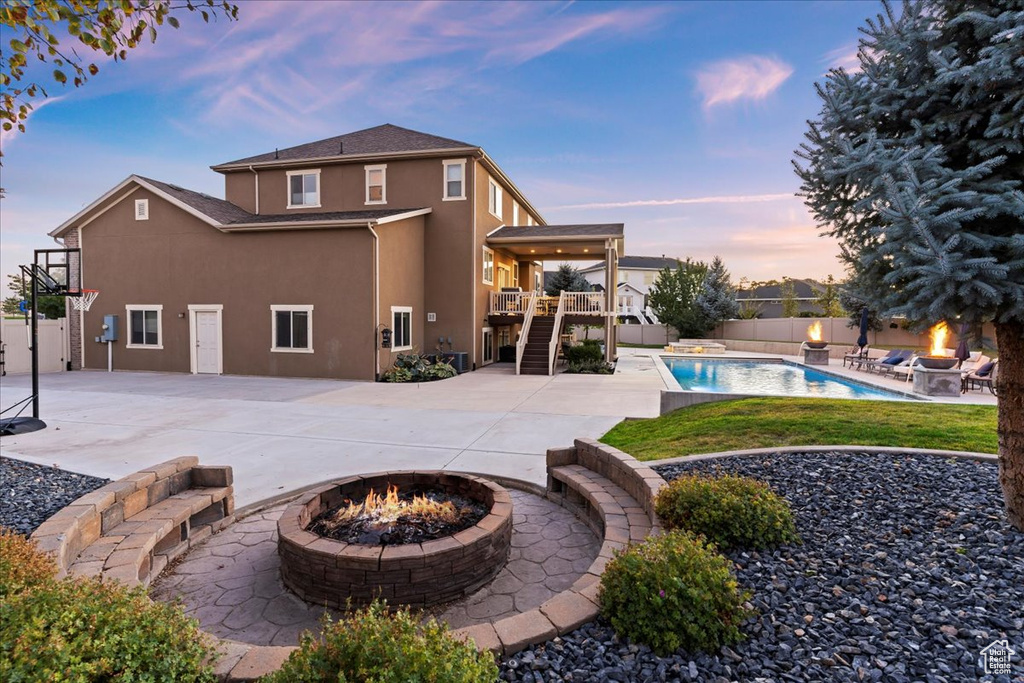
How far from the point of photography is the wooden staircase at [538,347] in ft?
58.2

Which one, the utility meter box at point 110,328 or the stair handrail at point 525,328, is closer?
the utility meter box at point 110,328

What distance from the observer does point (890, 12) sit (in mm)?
3496

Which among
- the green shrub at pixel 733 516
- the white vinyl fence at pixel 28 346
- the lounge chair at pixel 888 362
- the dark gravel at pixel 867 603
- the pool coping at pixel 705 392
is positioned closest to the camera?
the dark gravel at pixel 867 603

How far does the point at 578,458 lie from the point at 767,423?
3072 millimetres

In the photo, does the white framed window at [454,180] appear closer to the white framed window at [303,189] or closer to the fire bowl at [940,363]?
the white framed window at [303,189]

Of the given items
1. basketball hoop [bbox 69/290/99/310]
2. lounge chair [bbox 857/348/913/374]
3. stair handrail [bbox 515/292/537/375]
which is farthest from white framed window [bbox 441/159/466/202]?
lounge chair [bbox 857/348/913/374]

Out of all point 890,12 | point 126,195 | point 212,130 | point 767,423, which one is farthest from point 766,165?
point 126,195

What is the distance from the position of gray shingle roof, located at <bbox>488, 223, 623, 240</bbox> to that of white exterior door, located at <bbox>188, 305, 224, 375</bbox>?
10084mm

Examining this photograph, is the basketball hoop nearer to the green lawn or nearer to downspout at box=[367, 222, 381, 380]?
downspout at box=[367, 222, 381, 380]

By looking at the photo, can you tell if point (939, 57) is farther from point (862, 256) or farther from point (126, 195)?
point (126, 195)

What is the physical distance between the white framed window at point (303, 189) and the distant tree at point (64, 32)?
15434 millimetres

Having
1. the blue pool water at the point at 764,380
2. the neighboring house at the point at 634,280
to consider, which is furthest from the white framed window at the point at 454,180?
the neighboring house at the point at 634,280

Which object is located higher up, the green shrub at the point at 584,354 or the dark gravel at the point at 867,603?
the green shrub at the point at 584,354

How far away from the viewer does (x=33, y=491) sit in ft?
15.2
